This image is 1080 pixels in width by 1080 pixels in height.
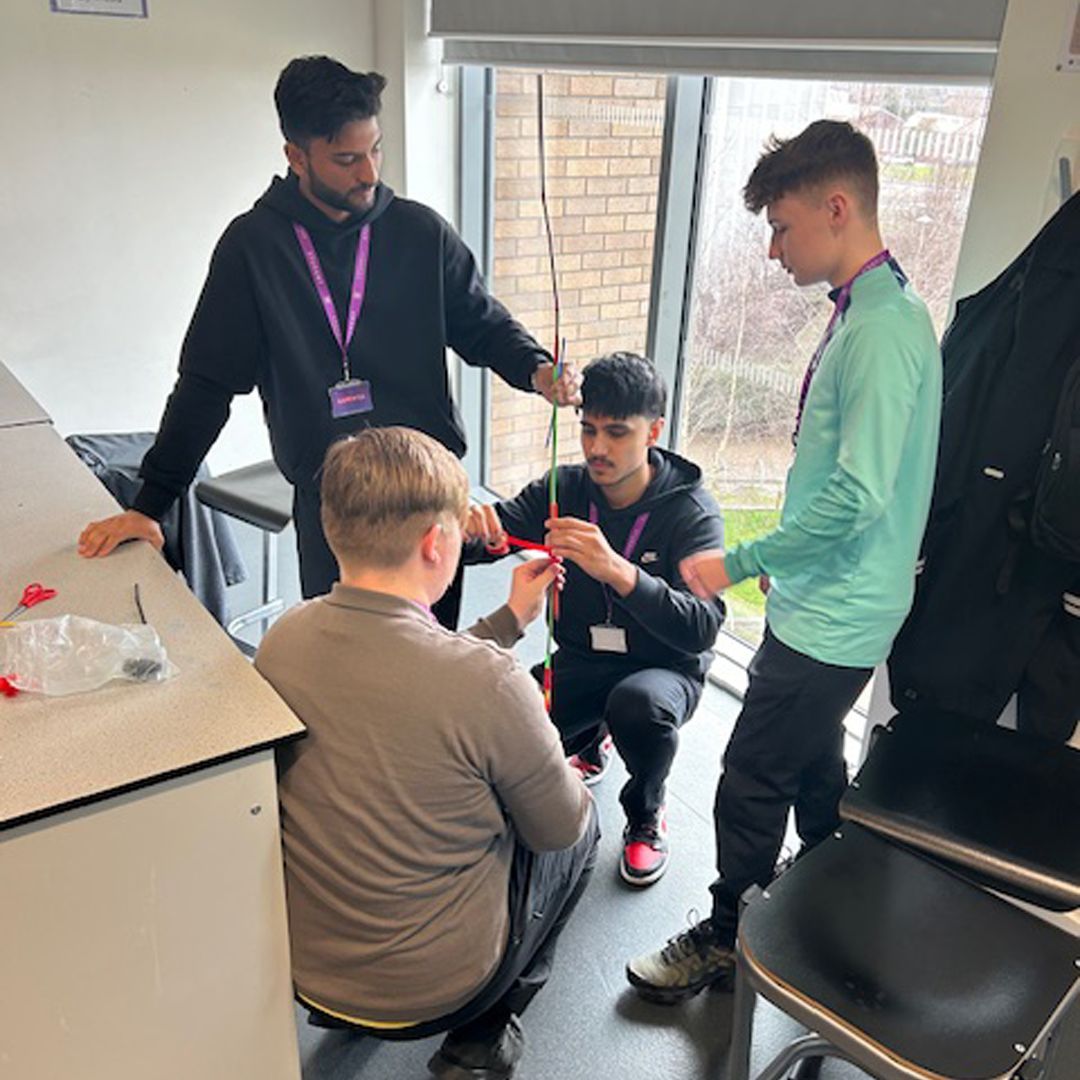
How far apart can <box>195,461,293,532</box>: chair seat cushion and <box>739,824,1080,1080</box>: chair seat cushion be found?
166cm

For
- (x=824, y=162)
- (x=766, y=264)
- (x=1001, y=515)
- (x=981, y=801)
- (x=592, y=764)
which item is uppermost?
(x=824, y=162)

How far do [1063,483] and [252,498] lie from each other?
1.92 metres

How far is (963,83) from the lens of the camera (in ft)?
6.01

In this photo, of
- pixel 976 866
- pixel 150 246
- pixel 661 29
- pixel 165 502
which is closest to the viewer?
pixel 976 866

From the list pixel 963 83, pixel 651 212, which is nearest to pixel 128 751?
pixel 963 83

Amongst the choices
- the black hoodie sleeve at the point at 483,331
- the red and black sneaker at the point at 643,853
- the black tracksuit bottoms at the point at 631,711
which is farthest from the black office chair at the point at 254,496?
the red and black sneaker at the point at 643,853

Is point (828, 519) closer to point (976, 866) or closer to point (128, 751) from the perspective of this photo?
point (976, 866)

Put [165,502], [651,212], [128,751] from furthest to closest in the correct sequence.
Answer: [651,212]
[165,502]
[128,751]

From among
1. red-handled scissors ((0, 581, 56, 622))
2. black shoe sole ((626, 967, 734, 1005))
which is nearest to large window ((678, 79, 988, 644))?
black shoe sole ((626, 967, 734, 1005))

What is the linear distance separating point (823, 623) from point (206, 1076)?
1.13 meters

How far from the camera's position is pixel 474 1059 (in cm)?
165

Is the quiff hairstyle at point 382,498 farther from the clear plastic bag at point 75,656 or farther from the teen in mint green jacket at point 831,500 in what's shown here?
the teen in mint green jacket at point 831,500

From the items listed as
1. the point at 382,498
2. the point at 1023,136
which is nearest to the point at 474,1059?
the point at 382,498

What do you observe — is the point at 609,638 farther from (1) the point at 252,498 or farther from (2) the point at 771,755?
(1) the point at 252,498
